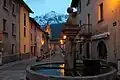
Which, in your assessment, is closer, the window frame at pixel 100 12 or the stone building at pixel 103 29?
the stone building at pixel 103 29

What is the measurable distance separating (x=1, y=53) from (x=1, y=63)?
3.08 feet

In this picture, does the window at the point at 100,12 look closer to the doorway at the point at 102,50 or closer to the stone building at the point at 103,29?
the stone building at the point at 103,29

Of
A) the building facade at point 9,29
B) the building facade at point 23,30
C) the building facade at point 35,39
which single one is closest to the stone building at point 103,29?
the building facade at point 9,29

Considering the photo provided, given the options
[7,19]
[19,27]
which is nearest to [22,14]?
[19,27]

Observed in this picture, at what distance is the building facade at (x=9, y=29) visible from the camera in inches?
980

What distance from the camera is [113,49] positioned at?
16.5 metres

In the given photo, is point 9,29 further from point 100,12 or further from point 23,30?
point 100,12

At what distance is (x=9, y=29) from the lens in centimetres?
2756

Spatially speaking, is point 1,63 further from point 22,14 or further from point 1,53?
point 22,14

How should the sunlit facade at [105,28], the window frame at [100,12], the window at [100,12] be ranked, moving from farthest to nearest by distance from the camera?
the window at [100,12] < the window frame at [100,12] < the sunlit facade at [105,28]

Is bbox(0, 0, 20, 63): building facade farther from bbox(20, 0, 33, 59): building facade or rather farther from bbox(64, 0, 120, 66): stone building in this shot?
bbox(64, 0, 120, 66): stone building

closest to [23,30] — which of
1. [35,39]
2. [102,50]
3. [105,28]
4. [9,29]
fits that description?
[9,29]

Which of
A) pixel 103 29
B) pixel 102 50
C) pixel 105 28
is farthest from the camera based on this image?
pixel 102 50

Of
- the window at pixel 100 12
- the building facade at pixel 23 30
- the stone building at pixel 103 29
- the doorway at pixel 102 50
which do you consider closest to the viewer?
the stone building at pixel 103 29
